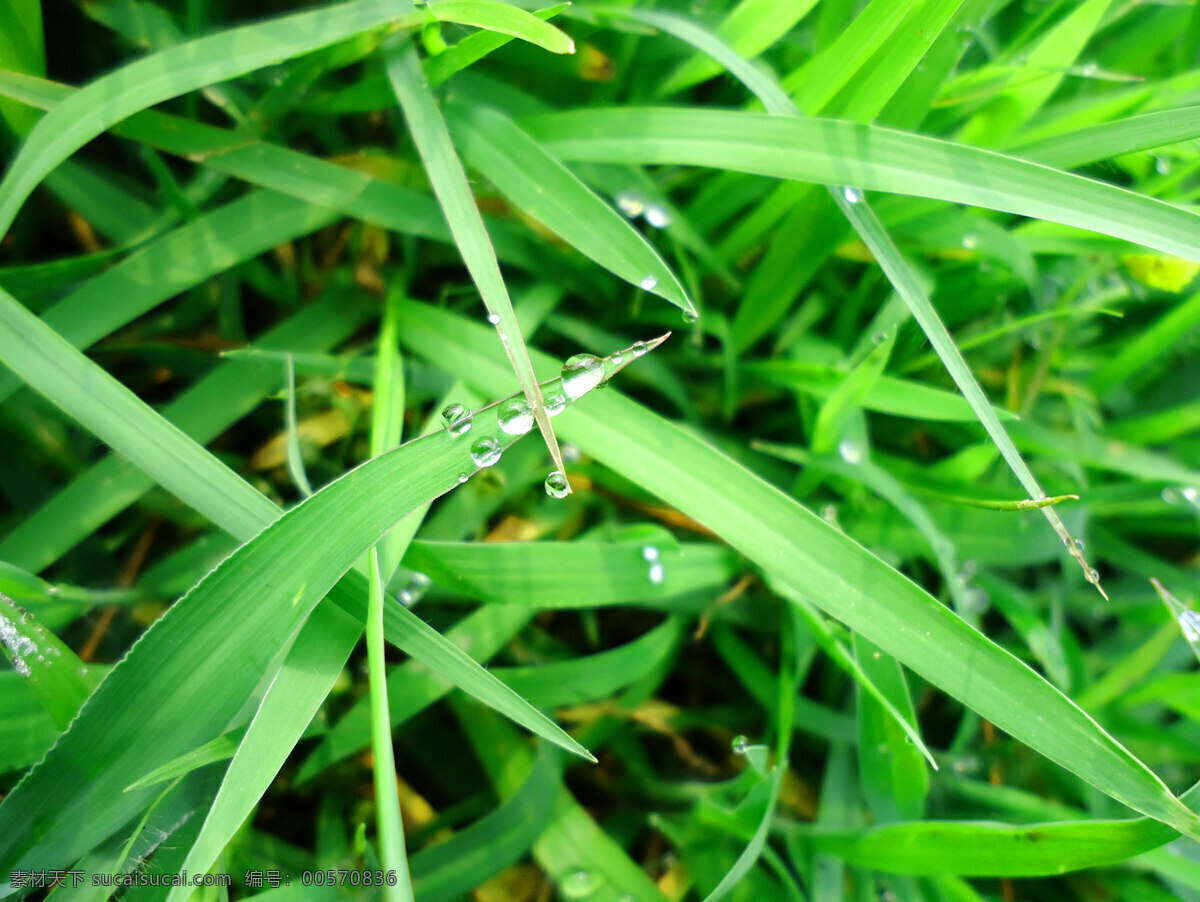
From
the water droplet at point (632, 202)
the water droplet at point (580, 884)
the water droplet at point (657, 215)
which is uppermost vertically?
the water droplet at point (632, 202)

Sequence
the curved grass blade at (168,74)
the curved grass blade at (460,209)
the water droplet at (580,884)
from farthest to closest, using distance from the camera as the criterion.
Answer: the water droplet at (580,884), the curved grass blade at (168,74), the curved grass blade at (460,209)


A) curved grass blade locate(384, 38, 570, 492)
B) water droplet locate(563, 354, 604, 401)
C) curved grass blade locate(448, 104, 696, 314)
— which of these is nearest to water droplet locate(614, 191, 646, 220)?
curved grass blade locate(448, 104, 696, 314)

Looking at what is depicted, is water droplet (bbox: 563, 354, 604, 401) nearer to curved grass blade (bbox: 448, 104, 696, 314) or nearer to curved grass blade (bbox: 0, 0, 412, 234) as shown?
curved grass blade (bbox: 448, 104, 696, 314)

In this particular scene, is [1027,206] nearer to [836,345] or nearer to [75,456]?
[836,345]

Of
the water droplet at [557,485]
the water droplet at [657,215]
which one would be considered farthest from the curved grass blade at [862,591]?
the water droplet at [657,215]

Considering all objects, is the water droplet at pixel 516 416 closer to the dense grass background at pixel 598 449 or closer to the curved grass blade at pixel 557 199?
the dense grass background at pixel 598 449

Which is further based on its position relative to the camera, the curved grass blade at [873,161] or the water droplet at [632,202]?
the water droplet at [632,202]

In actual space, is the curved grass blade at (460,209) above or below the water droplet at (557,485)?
above
